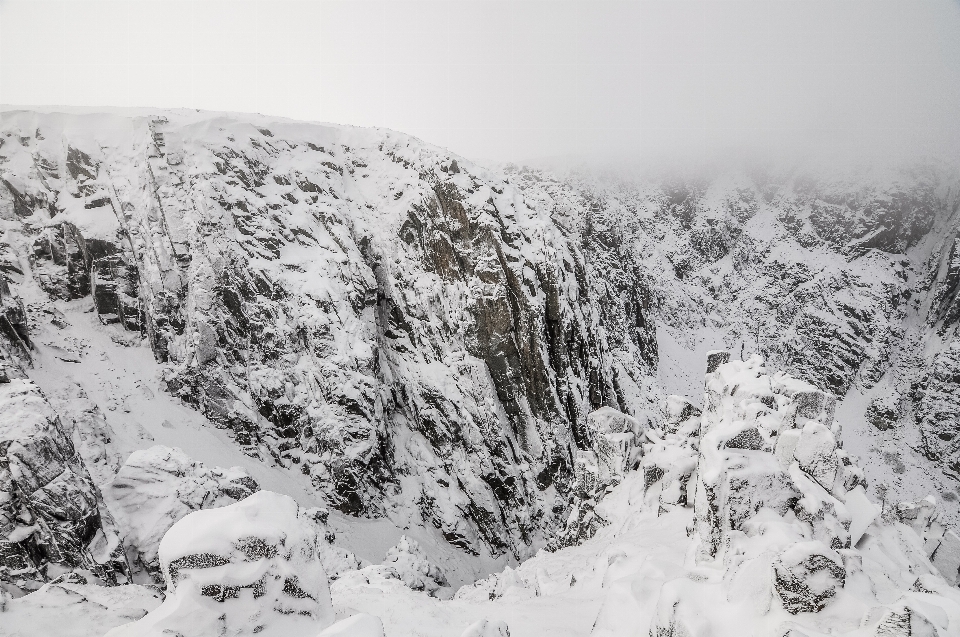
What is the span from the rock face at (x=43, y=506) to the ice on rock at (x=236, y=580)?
14.7 metres

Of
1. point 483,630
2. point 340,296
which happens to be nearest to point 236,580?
point 483,630

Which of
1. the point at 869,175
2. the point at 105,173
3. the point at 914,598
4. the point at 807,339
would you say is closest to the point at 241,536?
the point at 914,598

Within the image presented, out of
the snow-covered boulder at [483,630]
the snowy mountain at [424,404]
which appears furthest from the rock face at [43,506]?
the snow-covered boulder at [483,630]

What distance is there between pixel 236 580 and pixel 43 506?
17209 millimetres

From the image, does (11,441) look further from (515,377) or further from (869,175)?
(869,175)

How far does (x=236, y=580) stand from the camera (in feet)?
29.0

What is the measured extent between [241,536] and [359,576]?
1285 cm

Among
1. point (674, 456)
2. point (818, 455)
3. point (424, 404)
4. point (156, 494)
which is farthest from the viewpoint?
point (424, 404)

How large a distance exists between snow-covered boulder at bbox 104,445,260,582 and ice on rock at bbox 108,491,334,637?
15.3 m

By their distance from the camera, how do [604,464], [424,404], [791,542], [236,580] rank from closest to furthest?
[236,580], [791,542], [604,464], [424,404]

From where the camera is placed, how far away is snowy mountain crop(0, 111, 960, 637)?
10.2 metres

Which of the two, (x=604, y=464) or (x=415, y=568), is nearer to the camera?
(x=604, y=464)

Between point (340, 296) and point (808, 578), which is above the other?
point (808, 578)

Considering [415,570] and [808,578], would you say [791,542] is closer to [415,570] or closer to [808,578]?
[808,578]
